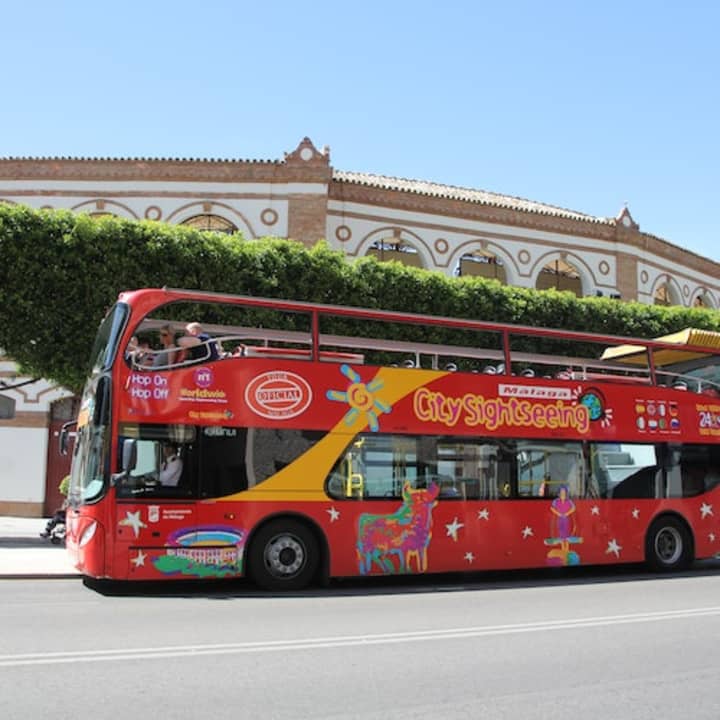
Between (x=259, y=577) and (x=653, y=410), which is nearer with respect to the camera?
(x=259, y=577)

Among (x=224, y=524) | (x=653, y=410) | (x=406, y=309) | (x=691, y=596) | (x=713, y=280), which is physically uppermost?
(x=713, y=280)

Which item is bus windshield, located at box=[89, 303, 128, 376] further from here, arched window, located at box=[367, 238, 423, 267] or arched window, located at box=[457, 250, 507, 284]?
arched window, located at box=[457, 250, 507, 284]

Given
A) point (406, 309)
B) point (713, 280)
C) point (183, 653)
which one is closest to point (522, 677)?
point (183, 653)

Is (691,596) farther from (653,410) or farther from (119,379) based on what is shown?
(119,379)

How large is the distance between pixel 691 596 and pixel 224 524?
6.22m

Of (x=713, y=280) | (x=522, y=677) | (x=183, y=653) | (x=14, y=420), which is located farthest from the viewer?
(x=713, y=280)

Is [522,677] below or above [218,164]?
below

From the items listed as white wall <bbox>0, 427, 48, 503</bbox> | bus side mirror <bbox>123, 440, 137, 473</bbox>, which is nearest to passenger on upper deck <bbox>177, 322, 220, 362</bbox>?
bus side mirror <bbox>123, 440, 137, 473</bbox>

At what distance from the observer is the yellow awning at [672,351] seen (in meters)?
14.7

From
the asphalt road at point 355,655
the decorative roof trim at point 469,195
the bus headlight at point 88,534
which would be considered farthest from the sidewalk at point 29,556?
the decorative roof trim at point 469,195

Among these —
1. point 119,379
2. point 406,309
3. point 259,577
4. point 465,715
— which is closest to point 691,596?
point 259,577

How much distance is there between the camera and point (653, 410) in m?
14.0

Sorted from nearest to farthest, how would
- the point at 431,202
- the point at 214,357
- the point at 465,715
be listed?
1. the point at 465,715
2. the point at 214,357
3. the point at 431,202

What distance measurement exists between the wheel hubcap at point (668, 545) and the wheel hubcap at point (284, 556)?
256 inches
